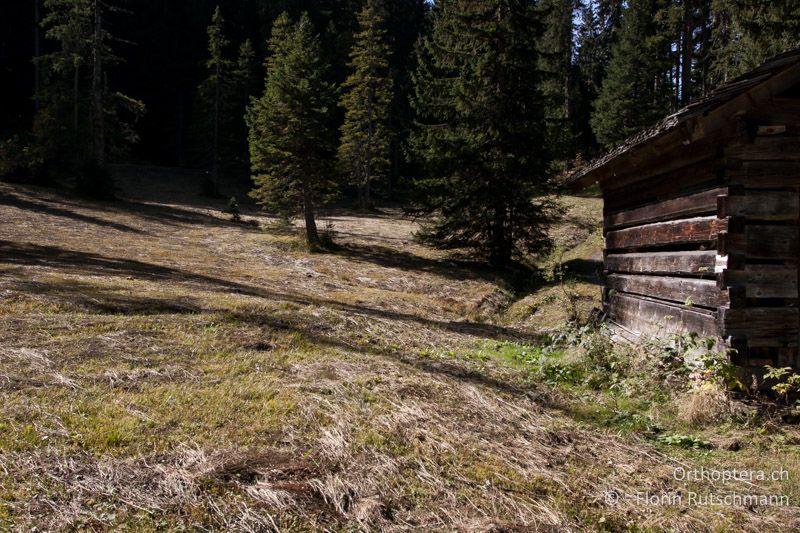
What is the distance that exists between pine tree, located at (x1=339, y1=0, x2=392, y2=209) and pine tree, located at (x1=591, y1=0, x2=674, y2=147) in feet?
59.9

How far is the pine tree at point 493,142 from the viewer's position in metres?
19.3

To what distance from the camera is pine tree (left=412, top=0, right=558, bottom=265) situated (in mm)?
19328

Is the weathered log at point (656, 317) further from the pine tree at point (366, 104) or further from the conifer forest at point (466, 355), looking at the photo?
the pine tree at point (366, 104)

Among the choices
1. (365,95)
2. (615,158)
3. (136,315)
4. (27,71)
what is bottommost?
(136,315)

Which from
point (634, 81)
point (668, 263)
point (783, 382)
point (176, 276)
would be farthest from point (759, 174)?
point (634, 81)

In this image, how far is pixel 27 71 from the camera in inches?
1972

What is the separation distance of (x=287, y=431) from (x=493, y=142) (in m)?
17.2

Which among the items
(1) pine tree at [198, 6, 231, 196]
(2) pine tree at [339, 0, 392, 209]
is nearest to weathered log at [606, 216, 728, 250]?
(2) pine tree at [339, 0, 392, 209]

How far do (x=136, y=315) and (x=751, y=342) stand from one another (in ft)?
30.1

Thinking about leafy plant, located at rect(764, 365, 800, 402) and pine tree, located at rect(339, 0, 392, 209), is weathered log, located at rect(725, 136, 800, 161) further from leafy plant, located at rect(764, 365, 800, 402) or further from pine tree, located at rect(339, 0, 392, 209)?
pine tree, located at rect(339, 0, 392, 209)

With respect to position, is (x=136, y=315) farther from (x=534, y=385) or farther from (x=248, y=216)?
(x=248, y=216)

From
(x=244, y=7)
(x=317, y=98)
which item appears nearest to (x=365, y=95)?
(x=317, y=98)

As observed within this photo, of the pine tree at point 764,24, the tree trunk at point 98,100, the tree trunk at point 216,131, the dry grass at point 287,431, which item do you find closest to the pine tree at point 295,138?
the dry grass at point 287,431

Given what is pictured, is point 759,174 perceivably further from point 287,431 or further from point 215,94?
point 215,94
